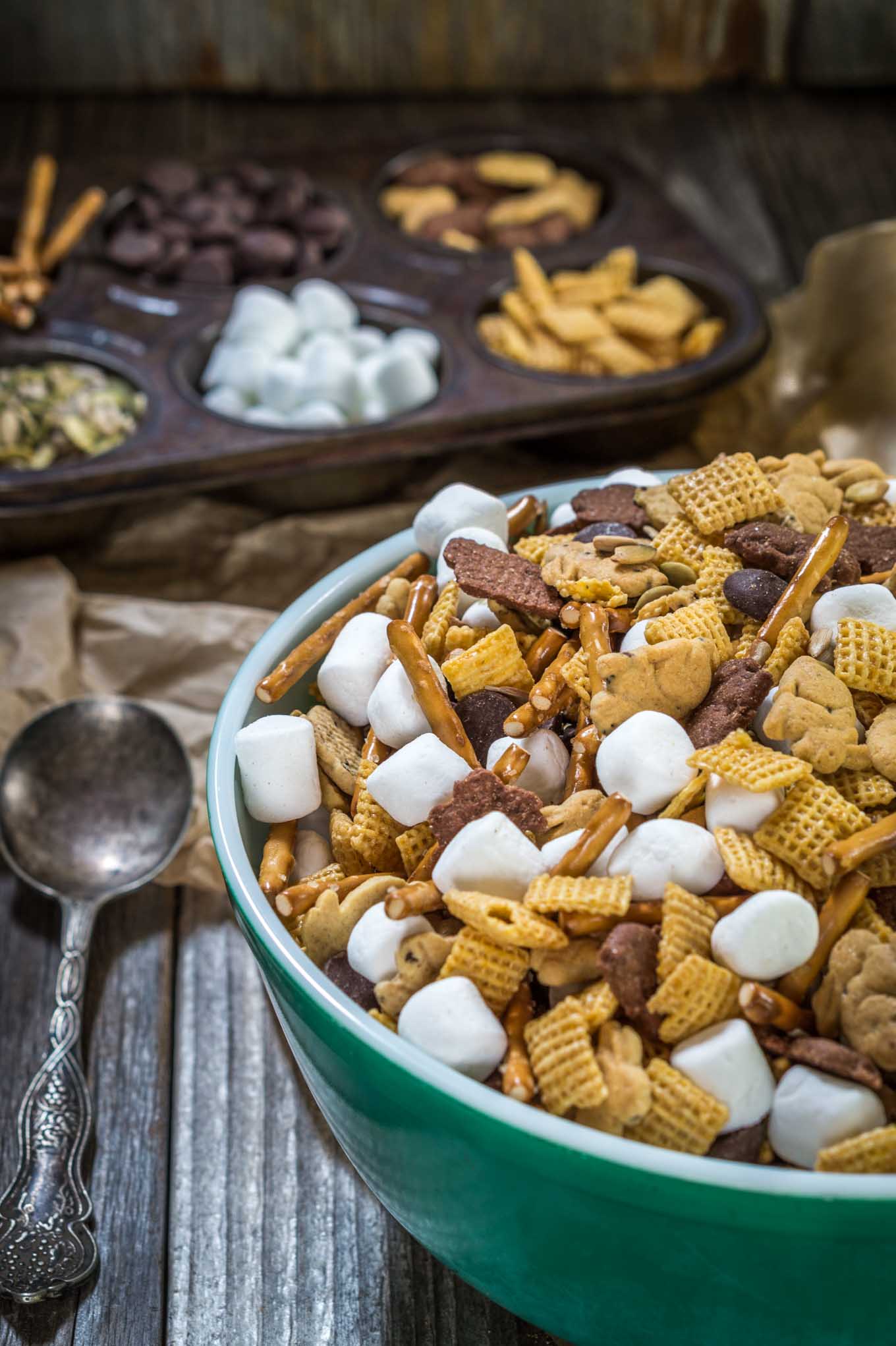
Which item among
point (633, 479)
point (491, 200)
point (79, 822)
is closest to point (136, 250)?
point (491, 200)

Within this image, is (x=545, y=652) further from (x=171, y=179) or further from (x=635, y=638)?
(x=171, y=179)

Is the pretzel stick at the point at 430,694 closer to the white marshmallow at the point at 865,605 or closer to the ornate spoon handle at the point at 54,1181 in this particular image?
the white marshmallow at the point at 865,605

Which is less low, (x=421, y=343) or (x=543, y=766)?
(x=543, y=766)

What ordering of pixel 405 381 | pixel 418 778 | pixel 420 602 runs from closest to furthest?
pixel 418 778, pixel 420 602, pixel 405 381

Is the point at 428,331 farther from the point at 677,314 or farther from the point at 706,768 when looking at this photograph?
the point at 706,768

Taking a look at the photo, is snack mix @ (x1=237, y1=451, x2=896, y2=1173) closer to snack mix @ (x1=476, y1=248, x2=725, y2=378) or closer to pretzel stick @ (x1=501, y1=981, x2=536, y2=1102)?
pretzel stick @ (x1=501, y1=981, x2=536, y2=1102)

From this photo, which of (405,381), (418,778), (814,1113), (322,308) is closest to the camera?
(814,1113)

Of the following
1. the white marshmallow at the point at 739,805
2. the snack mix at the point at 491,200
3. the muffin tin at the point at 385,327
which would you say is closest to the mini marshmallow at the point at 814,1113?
the white marshmallow at the point at 739,805

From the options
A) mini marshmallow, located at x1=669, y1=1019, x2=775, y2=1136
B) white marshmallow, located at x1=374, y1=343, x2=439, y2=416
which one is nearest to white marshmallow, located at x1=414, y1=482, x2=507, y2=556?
mini marshmallow, located at x1=669, y1=1019, x2=775, y2=1136
